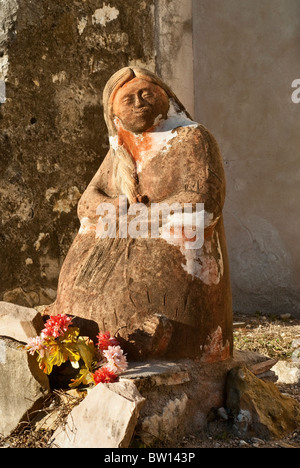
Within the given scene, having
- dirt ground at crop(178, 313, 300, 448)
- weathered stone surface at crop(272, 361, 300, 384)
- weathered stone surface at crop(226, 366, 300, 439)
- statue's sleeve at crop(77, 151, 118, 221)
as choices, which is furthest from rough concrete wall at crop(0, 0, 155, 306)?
weathered stone surface at crop(226, 366, 300, 439)

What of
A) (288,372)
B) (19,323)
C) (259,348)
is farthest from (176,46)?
(19,323)

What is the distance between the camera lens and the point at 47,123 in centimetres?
613

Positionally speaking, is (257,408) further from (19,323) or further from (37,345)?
Result: (19,323)

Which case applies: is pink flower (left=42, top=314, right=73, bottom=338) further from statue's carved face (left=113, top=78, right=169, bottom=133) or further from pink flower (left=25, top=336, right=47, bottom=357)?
statue's carved face (left=113, top=78, right=169, bottom=133)

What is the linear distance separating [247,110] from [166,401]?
15.9ft

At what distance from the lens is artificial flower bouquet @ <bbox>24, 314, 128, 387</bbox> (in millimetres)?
3127

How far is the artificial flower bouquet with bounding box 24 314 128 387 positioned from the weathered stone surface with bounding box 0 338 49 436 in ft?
0.17

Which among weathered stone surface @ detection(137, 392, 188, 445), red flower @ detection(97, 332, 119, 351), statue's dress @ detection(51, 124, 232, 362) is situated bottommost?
weathered stone surface @ detection(137, 392, 188, 445)

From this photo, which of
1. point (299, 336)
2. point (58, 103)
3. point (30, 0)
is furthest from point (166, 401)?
point (30, 0)

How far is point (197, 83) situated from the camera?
7.56m

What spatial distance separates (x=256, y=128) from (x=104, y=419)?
509cm

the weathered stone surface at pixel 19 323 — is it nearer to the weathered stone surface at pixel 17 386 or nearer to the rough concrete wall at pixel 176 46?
the weathered stone surface at pixel 17 386

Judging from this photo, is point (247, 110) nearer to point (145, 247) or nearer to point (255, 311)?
point (255, 311)

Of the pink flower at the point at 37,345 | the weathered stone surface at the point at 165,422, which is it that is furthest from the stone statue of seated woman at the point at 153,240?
the pink flower at the point at 37,345
